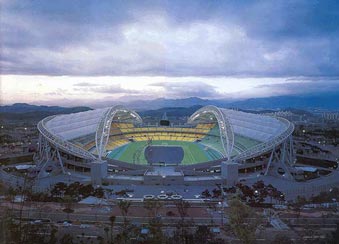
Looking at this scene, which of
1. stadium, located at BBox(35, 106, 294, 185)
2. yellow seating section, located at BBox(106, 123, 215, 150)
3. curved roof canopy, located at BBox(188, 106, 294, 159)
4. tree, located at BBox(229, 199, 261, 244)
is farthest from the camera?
yellow seating section, located at BBox(106, 123, 215, 150)

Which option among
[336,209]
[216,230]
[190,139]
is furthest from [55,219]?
[190,139]

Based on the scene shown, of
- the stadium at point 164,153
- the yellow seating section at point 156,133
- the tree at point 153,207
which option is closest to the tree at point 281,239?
the tree at point 153,207

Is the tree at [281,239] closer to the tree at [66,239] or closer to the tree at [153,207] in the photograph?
the tree at [153,207]

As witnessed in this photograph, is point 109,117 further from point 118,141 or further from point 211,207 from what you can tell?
point 211,207

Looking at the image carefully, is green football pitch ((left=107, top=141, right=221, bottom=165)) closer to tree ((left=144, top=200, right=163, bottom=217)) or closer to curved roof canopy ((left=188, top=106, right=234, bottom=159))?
curved roof canopy ((left=188, top=106, right=234, bottom=159))

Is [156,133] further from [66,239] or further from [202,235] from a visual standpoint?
[66,239]

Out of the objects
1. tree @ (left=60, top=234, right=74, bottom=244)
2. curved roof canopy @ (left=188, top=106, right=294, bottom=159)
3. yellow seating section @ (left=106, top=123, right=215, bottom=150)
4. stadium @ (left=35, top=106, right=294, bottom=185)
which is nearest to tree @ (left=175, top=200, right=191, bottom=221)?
tree @ (left=60, top=234, right=74, bottom=244)
